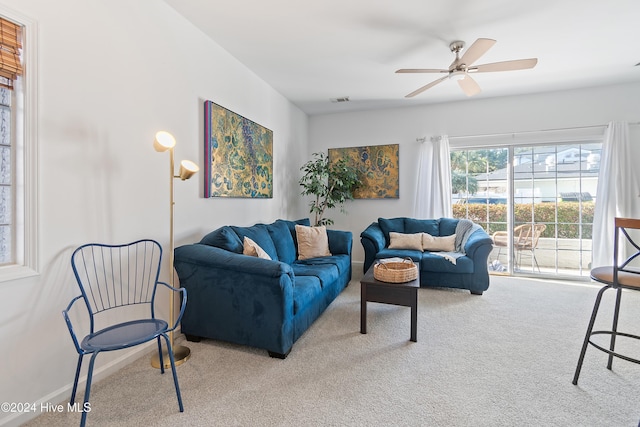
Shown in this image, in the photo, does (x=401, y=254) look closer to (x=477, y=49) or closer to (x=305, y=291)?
(x=305, y=291)

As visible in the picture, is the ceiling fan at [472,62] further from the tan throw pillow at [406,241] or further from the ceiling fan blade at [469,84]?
the tan throw pillow at [406,241]

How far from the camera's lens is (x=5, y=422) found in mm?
1426

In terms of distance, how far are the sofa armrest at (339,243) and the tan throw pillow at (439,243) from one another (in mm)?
1137

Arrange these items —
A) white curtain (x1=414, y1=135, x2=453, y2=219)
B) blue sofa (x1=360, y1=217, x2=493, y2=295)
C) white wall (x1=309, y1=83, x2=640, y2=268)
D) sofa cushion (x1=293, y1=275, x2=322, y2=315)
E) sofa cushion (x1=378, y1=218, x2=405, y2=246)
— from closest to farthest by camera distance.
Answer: sofa cushion (x1=293, y1=275, x2=322, y2=315), blue sofa (x1=360, y1=217, x2=493, y2=295), white wall (x1=309, y1=83, x2=640, y2=268), sofa cushion (x1=378, y1=218, x2=405, y2=246), white curtain (x1=414, y1=135, x2=453, y2=219)

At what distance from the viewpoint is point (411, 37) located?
2756 mm

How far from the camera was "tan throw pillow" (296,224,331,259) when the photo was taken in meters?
3.59

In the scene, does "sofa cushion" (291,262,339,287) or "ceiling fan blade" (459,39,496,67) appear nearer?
"ceiling fan blade" (459,39,496,67)

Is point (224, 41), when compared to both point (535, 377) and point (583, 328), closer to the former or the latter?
point (535, 377)

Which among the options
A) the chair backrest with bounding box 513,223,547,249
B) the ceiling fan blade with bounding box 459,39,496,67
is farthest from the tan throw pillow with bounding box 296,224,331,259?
the chair backrest with bounding box 513,223,547,249

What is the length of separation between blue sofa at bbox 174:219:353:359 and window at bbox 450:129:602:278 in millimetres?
3339

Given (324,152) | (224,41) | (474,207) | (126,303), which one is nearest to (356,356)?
(126,303)

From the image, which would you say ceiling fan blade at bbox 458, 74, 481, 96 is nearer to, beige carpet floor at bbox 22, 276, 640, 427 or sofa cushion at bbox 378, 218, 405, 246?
sofa cushion at bbox 378, 218, 405, 246

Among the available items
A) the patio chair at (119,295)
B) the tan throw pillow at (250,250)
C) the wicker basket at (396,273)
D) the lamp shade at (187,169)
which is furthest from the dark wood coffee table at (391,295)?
the lamp shade at (187,169)

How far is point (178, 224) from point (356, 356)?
1793 millimetres
